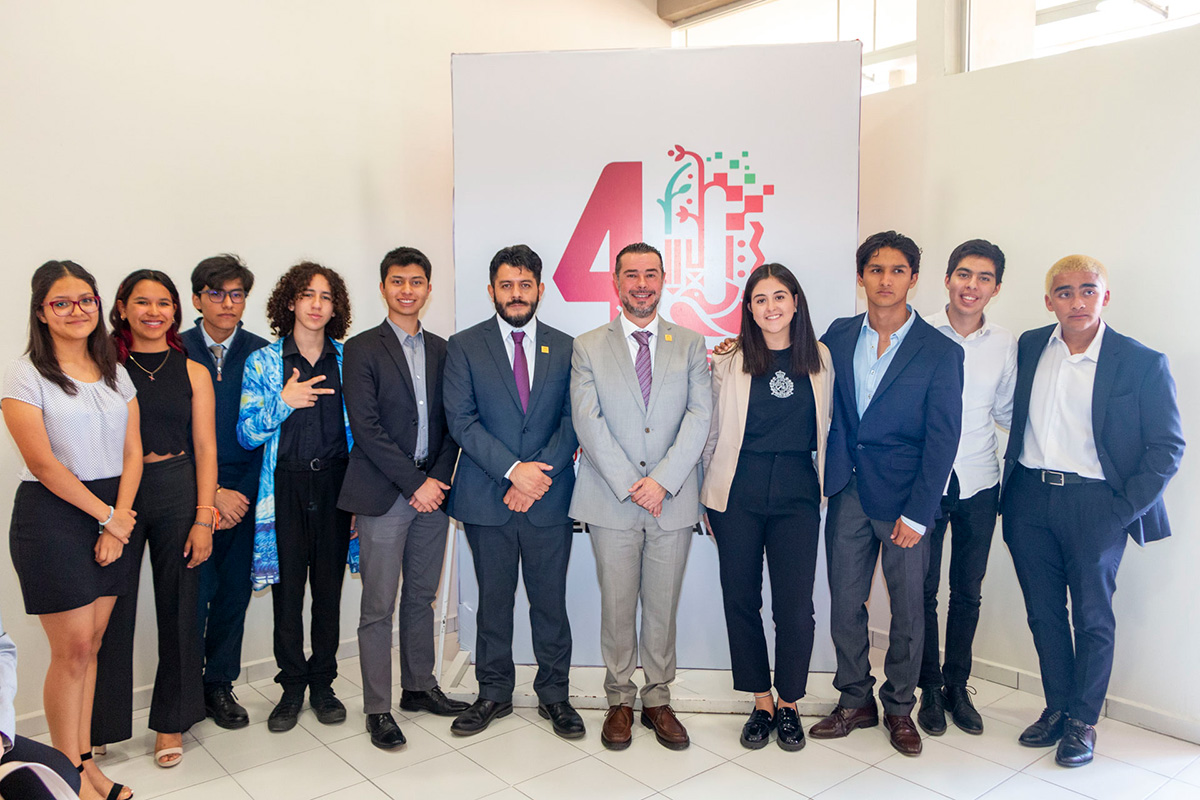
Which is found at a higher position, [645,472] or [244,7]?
[244,7]

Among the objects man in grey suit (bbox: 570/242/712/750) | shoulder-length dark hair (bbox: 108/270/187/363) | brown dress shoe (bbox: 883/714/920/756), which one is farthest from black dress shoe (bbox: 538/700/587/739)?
shoulder-length dark hair (bbox: 108/270/187/363)

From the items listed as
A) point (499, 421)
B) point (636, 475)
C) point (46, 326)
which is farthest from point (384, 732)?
point (46, 326)

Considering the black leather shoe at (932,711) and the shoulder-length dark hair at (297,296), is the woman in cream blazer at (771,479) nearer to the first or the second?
the black leather shoe at (932,711)

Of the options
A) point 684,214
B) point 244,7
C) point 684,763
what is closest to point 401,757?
point 684,763

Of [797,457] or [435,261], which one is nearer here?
[797,457]

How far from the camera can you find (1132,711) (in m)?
3.35

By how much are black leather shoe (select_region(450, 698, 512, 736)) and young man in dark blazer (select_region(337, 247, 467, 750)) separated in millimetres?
227

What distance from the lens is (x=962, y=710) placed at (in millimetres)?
3305

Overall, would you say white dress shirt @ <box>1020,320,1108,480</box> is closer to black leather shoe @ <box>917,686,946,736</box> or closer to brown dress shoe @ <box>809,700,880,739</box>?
black leather shoe @ <box>917,686,946,736</box>

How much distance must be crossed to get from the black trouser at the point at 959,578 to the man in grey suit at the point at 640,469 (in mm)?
1066

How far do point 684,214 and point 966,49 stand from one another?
5.81 feet

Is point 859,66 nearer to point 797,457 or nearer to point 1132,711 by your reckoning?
point 797,457

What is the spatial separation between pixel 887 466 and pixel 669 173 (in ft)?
5.34

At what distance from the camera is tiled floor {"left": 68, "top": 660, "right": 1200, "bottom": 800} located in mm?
2781
